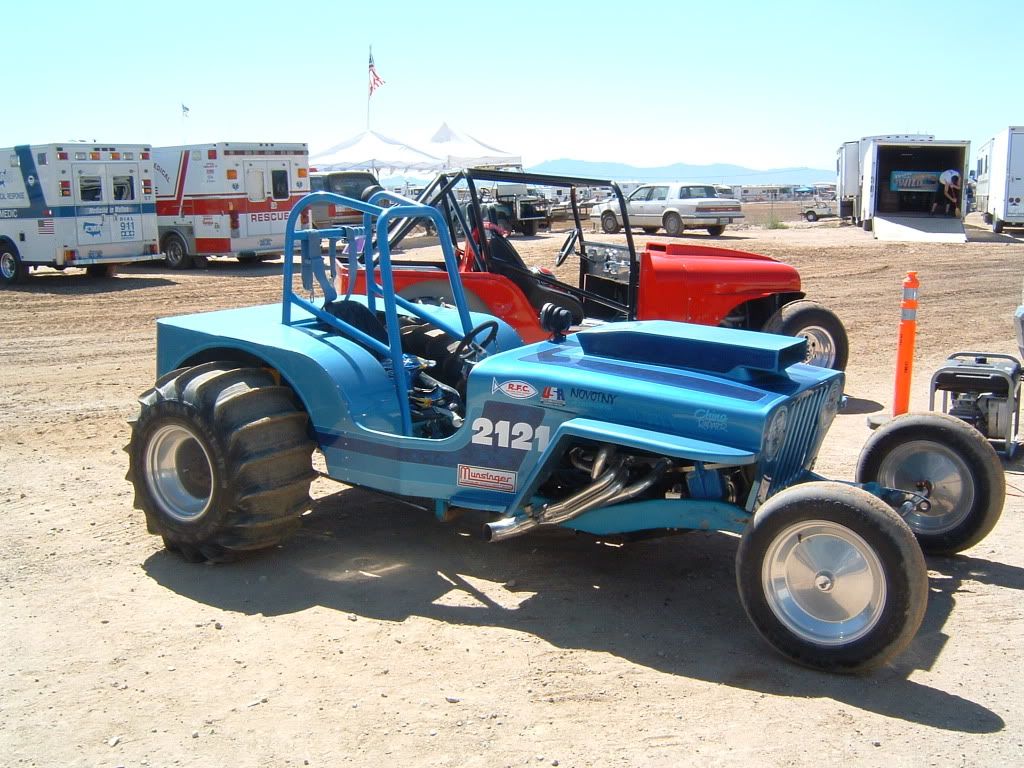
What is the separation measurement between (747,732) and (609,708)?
50 centimetres

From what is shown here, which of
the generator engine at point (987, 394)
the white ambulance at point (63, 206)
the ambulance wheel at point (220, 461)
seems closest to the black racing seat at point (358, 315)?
the ambulance wheel at point (220, 461)

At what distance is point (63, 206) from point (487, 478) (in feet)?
50.7

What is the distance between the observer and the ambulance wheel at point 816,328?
900cm

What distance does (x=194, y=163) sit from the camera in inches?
802

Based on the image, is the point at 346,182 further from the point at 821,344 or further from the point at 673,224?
the point at 821,344

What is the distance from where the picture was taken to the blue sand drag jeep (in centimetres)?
393

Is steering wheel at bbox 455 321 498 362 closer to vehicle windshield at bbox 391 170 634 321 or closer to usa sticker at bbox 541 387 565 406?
usa sticker at bbox 541 387 565 406

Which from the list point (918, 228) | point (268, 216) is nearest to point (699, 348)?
point (268, 216)

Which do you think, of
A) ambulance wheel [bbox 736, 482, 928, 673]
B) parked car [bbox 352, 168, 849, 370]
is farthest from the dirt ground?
parked car [bbox 352, 168, 849, 370]

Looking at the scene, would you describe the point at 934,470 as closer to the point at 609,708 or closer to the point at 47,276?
the point at 609,708

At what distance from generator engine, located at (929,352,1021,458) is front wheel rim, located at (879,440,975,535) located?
5.50 ft

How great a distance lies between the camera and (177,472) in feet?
17.3

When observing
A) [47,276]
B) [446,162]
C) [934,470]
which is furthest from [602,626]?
[446,162]

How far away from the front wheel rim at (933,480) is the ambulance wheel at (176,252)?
1771cm
